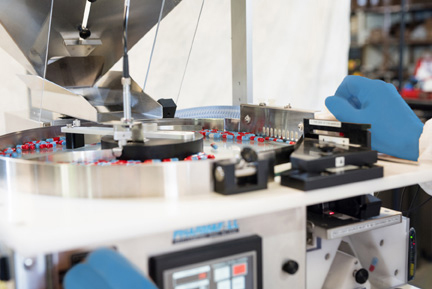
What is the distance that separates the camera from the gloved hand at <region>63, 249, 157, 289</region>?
2.24ft

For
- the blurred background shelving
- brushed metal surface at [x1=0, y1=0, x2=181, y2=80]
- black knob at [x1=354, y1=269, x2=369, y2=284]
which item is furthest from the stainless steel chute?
the blurred background shelving

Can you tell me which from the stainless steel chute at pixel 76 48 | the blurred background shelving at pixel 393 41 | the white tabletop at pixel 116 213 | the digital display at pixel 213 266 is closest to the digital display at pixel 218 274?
the digital display at pixel 213 266

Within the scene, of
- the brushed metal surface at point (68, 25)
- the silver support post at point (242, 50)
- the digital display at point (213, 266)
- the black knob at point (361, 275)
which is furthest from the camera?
the silver support post at point (242, 50)

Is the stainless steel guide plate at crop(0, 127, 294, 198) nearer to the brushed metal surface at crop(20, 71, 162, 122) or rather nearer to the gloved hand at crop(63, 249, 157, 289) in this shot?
the gloved hand at crop(63, 249, 157, 289)

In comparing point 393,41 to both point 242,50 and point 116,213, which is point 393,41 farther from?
point 116,213

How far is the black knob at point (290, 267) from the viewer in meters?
0.96

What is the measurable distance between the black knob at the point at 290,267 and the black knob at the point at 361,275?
203 millimetres

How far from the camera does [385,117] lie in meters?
1.17

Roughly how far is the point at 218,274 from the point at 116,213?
0.22m

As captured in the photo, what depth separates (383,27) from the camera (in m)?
4.36

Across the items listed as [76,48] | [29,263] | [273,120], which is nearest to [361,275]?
[273,120]

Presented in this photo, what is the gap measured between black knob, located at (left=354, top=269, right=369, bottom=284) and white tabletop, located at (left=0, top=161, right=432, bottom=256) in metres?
0.22

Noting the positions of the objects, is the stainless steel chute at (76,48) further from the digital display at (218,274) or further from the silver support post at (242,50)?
the digital display at (218,274)

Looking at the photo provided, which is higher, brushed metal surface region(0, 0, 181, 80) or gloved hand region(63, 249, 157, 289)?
brushed metal surface region(0, 0, 181, 80)
